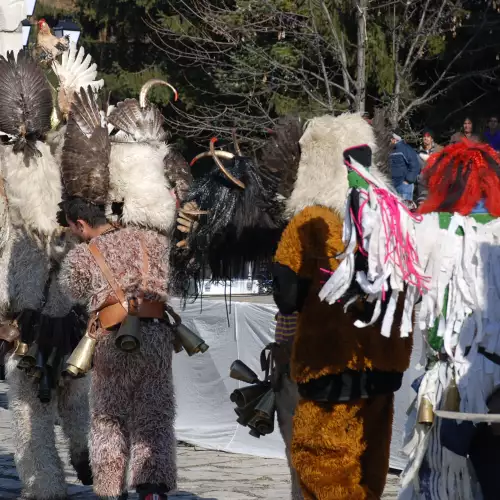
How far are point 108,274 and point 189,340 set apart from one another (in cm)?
57

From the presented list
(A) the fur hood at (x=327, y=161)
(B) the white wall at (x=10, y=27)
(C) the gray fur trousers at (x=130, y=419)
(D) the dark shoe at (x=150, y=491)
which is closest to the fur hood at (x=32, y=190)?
(C) the gray fur trousers at (x=130, y=419)

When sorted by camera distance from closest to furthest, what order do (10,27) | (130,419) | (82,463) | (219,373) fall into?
(130,419), (82,463), (219,373), (10,27)

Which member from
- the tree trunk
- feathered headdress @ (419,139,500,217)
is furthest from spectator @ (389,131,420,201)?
feathered headdress @ (419,139,500,217)

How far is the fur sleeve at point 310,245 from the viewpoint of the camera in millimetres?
4816

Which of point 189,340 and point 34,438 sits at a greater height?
point 189,340

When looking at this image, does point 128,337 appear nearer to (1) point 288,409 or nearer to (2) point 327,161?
(1) point 288,409

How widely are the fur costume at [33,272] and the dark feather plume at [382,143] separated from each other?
95.1 inches

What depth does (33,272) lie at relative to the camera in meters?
6.94

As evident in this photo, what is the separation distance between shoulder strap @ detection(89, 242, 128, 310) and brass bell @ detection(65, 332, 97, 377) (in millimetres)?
267

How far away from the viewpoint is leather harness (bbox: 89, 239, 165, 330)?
233 inches

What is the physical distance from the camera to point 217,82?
14.1 meters

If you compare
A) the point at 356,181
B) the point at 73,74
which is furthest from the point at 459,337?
the point at 73,74

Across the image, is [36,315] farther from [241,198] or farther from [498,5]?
[498,5]

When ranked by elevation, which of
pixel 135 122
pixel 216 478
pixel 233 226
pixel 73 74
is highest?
pixel 73 74
